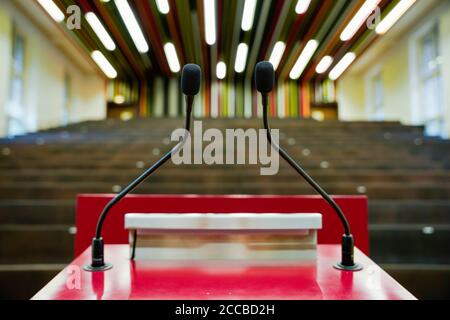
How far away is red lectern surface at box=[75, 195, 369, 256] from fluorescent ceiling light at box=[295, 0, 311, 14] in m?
3.94

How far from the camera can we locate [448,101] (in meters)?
5.12

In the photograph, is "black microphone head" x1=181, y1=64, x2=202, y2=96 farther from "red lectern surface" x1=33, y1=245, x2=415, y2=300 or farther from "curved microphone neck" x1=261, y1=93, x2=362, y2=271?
"red lectern surface" x1=33, y1=245, x2=415, y2=300

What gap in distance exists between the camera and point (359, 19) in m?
4.51

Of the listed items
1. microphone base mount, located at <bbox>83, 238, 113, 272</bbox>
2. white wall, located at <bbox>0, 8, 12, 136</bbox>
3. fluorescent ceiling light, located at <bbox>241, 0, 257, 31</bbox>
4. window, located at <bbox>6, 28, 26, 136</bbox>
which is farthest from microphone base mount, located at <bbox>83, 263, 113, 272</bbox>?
window, located at <bbox>6, 28, 26, 136</bbox>

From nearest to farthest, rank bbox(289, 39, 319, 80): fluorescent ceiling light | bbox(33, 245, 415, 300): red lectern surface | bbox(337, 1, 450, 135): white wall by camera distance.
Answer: bbox(33, 245, 415, 300): red lectern surface, bbox(337, 1, 450, 135): white wall, bbox(289, 39, 319, 80): fluorescent ceiling light

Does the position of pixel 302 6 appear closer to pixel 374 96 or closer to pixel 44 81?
pixel 374 96

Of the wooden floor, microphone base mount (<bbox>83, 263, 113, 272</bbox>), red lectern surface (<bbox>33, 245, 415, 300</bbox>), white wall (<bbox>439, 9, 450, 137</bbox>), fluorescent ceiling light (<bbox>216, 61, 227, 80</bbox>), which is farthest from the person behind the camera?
fluorescent ceiling light (<bbox>216, 61, 227, 80</bbox>)

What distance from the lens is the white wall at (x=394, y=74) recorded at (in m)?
5.19

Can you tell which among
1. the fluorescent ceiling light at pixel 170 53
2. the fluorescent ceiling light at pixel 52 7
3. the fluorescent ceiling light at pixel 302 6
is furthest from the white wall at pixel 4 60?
the fluorescent ceiling light at pixel 302 6

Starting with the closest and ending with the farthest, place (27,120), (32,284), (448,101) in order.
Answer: (32,284)
(448,101)
(27,120)

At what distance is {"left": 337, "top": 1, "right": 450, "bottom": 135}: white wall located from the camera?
5195 mm

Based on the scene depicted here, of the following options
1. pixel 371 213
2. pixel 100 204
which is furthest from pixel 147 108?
pixel 100 204
